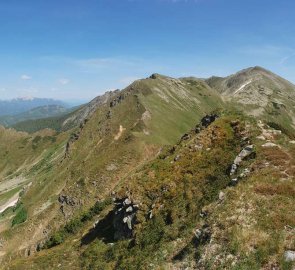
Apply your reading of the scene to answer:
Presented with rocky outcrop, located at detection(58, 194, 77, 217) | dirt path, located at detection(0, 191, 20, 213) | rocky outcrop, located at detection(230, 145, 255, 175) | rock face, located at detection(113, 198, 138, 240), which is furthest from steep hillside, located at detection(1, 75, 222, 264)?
rocky outcrop, located at detection(230, 145, 255, 175)

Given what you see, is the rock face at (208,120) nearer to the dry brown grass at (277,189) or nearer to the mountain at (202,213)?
the mountain at (202,213)

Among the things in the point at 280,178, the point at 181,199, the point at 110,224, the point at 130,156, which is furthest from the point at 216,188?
the point at 130,156

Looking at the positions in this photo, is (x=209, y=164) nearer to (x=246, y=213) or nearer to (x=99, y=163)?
(x=246, y=213)

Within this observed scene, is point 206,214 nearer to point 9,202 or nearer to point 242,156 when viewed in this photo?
point 242,156

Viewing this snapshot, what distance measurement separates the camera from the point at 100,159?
90.0 m

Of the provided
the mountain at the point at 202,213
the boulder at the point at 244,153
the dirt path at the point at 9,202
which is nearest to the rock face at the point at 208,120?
the mountain at the point at 202,213

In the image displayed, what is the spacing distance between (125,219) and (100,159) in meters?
55.4

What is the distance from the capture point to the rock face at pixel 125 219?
1361 inches

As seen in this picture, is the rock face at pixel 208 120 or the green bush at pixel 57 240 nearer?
the green bush at pixel 57 240

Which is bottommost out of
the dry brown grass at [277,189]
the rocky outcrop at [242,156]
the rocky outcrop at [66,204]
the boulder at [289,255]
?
the rocky outcrop at [66,204]

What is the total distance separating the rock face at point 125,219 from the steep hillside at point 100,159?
23852mm

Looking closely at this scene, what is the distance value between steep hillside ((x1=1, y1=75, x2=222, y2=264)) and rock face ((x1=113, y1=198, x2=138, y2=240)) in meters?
23.9

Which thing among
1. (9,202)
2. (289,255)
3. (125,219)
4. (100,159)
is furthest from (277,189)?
(9,202)

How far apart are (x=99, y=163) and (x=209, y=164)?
2078 inches
